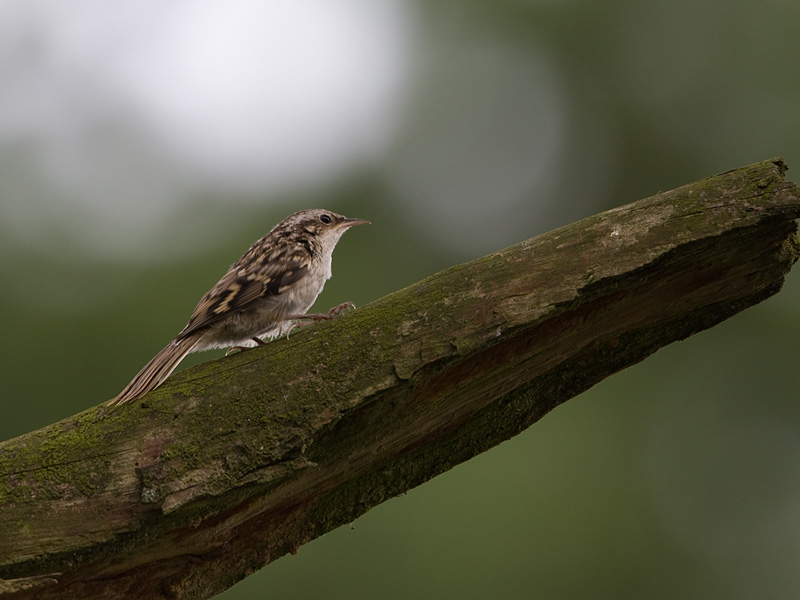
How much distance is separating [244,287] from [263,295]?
0.10 m

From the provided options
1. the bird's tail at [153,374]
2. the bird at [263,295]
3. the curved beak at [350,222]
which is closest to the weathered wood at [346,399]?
the bird's tail at [153,374]

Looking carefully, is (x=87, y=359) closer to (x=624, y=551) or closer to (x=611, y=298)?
(x=624, y=551)

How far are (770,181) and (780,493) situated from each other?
628 cm

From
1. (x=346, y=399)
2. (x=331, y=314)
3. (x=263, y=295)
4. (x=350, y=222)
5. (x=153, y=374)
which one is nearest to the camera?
(x=346, y=399)

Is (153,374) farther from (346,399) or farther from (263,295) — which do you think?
(263,295)

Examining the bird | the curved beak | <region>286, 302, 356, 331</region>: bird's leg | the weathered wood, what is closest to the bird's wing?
the bird

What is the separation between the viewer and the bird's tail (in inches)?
134

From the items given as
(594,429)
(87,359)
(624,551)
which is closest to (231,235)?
(87,359)

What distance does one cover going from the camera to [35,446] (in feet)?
10.5

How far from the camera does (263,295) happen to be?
478cm

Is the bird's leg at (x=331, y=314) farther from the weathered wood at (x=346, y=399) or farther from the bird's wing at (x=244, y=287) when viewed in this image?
the weathered wood at (x=346, y=399)

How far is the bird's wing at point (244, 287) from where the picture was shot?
4553mm

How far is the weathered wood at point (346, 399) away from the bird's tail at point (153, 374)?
88mm

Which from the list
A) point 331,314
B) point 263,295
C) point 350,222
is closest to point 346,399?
point 331,314
